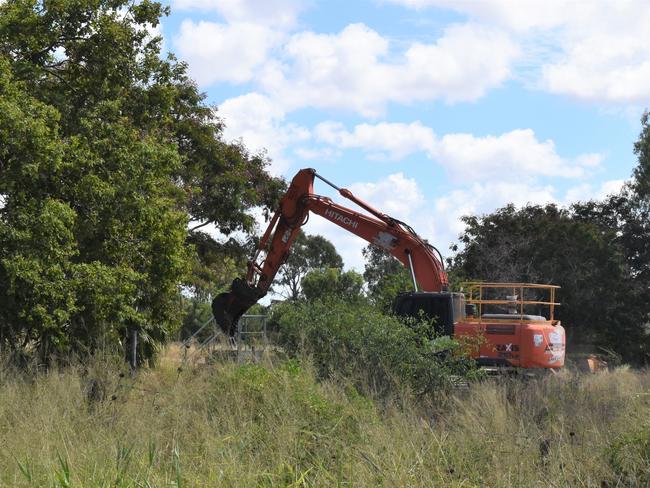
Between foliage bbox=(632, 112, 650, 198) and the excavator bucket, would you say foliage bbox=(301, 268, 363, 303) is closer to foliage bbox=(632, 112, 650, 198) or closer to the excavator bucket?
foliage bbox=(632, 112, 650, 198)

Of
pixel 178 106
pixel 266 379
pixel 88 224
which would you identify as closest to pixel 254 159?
pixel 178 106

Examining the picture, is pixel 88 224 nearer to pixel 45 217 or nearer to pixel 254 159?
pixel 45 217

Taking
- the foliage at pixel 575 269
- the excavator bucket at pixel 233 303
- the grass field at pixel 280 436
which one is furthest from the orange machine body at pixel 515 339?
the foliage at pixel 575 269

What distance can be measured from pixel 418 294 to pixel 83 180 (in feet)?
23.2

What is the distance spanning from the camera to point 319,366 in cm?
1269

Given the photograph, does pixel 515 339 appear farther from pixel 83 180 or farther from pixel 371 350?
pixel 83 180

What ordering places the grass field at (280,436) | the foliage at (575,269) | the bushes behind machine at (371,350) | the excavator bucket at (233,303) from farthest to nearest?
the foliage at (575,269)
the excavator bucket at (233,303)
the bushes behind machine at (371,350)
the grass field at (280,436)

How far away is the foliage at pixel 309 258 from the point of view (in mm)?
63000

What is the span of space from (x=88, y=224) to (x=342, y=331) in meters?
5.39

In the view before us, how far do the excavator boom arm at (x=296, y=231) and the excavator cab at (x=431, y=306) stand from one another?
2.23 ft

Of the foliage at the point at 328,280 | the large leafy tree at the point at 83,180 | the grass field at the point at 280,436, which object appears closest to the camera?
the grass field at the point at 280,436

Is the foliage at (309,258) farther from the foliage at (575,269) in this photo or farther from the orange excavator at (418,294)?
the orange excavator at (418,294)

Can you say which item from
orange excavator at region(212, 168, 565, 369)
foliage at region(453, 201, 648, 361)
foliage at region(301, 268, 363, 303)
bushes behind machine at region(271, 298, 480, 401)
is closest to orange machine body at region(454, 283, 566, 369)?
orange excavator at region(212, 168, 565, 369)

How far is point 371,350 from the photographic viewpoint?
1283 centimetres
